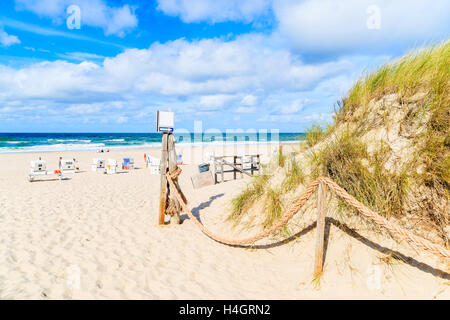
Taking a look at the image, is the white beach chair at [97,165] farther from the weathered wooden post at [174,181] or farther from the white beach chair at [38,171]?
the weathered wooden post at [174,181]

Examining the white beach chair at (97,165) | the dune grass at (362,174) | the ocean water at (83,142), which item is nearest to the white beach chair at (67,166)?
the white beach chair at (97,165)

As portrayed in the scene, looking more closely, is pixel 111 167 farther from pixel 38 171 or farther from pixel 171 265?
pixel 171 265

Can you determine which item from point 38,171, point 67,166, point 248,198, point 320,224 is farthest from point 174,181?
point 67,166

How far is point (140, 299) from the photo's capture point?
3.30 m

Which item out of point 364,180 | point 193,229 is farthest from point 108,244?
point 364,180

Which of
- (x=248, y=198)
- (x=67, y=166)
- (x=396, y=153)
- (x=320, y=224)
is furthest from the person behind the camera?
(x=67, y=166)

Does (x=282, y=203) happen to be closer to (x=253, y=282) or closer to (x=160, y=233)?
(x=253, y=282)

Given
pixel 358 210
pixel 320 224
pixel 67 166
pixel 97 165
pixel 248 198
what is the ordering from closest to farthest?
pixel 320 224
pixel 358 210
pixel 248 198
pixel 67 166
pixel 97 165

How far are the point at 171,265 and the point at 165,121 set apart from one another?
289 centimetres

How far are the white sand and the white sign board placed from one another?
2174 mm

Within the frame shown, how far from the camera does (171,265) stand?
4223 mm
